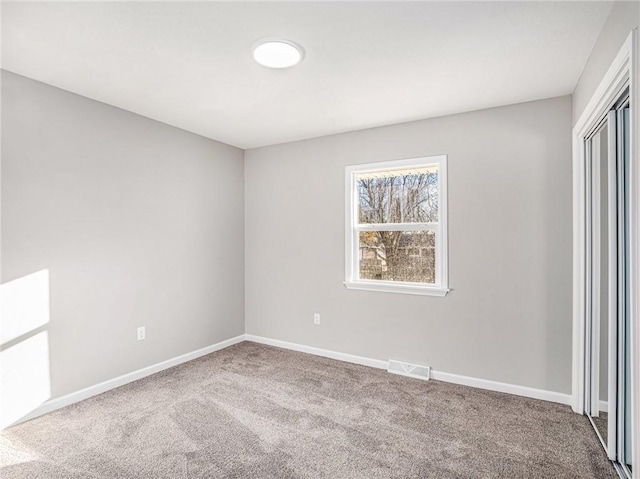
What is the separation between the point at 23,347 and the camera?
247 cm

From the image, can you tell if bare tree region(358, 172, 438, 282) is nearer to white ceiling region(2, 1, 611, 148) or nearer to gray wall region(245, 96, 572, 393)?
gray wall region(245, 96, 572, 393)

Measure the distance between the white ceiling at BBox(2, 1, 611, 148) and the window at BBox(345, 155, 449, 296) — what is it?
60 cm

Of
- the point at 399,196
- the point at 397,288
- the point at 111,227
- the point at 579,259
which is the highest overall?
the point at 399,196

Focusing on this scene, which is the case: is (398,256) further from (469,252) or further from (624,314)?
(624,314)

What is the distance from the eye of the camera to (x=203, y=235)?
3.93m

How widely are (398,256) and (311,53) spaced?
208cm

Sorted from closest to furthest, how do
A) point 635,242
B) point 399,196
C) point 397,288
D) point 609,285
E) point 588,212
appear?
point 635,242 → point 609,285 → point 588,212 → point 397,288 → point 399,196

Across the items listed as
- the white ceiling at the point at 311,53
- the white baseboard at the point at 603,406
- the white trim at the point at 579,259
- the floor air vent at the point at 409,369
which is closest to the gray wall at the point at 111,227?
the white ceiling at the point at 311,53

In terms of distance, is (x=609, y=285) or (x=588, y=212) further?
(x=588, y=212)

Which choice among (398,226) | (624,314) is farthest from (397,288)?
(624,314)

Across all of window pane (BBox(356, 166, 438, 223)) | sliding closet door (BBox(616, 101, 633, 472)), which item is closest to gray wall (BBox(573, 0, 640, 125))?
sliding closet door (BBox(616, 101, 633, 472))

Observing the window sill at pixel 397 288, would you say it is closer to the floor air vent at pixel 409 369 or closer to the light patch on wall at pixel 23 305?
the floor air vent at pixel 409 369

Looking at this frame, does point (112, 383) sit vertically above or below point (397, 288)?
below

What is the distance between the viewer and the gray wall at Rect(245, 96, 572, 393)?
2826mm
